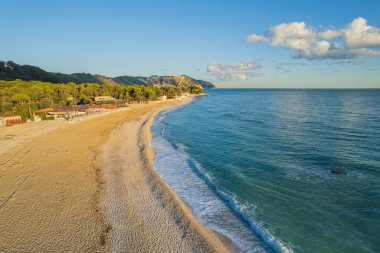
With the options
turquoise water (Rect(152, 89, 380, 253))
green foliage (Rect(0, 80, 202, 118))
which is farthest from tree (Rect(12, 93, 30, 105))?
turquoise water (Rect(152, 89, 380, 253))

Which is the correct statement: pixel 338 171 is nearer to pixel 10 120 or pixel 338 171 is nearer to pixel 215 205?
pixel 215 205

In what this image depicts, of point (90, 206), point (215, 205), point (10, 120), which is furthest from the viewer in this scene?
point (10, 120)

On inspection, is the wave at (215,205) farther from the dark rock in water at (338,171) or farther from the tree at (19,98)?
the tree at (19,98)

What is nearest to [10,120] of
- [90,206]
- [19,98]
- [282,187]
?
[19,98]

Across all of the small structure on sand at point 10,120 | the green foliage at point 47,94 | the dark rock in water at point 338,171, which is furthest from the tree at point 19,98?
the dark rock in water at point 338,171

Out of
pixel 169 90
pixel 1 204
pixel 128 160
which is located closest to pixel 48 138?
pixel 128 160

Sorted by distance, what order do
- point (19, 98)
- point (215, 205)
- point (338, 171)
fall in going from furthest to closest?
point (19, 98)
point (338, 171)
point (215, 205)

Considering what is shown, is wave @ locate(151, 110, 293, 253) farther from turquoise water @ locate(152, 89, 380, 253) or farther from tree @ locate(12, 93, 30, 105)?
tree @ locate(12, 93, 30, 105)
